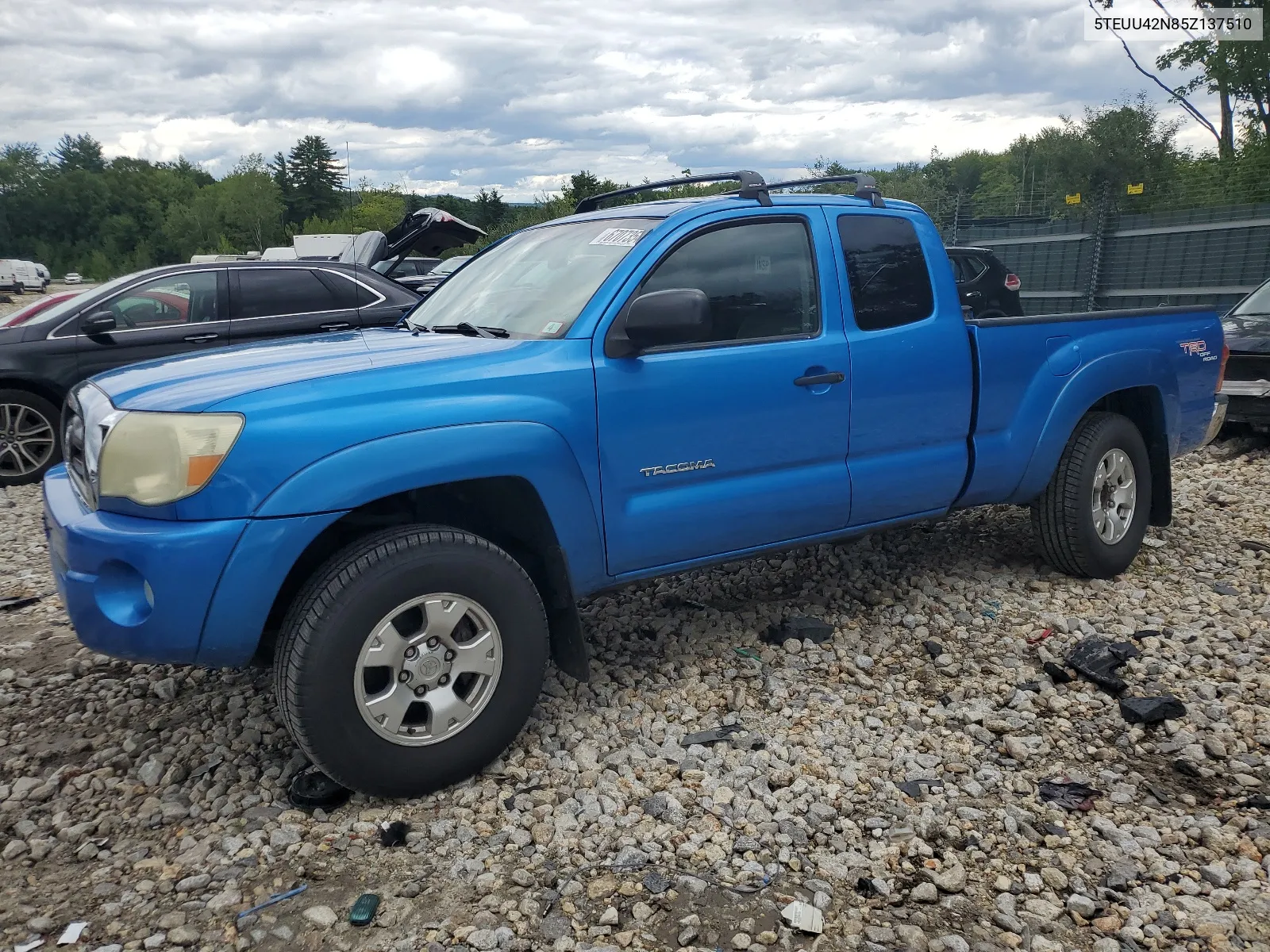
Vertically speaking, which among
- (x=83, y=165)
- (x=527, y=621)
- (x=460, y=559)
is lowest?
(x=527, y=621)

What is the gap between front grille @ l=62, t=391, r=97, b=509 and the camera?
10.2 feet

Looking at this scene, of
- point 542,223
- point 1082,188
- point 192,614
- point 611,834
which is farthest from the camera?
point 1082,188

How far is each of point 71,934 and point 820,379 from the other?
119 inches

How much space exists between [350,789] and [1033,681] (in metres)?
2.69

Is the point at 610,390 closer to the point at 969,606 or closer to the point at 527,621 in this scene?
the point at 527,621

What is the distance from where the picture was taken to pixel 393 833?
9.84 ft

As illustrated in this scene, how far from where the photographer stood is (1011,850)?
290 centimetres

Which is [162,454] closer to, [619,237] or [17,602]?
[619,237]

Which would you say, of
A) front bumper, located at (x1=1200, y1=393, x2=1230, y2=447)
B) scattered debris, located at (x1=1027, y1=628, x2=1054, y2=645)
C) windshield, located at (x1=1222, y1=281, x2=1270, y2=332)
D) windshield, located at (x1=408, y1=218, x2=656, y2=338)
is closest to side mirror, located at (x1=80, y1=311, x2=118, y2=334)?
windshield, located at (x1=408, y1=218, x2=656, y2=338)

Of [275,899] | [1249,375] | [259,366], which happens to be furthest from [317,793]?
[1249,375]

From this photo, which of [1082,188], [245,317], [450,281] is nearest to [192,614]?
[450,281]

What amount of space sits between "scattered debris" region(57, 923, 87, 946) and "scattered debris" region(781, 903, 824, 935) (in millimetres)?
1835

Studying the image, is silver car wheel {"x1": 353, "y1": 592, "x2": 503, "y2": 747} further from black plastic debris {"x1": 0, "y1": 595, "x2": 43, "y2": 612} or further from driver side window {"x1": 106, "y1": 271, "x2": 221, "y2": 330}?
driver side window {"x1": 106, "y1": 271, "x2": 221, "y2": 330}

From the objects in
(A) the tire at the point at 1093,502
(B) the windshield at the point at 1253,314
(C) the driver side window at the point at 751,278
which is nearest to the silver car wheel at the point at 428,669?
(C) the driver side window at the point at 751,278
